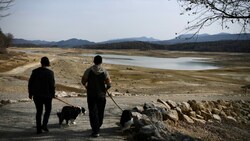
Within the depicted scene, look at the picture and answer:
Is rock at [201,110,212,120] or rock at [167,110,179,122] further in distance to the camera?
rock at [201,110,212,120]

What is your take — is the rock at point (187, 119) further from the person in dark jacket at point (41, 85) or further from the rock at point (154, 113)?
the person in dark jacket at point (41, 85)

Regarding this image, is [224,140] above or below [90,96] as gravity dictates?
below

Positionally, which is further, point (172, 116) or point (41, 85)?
point (172, 116)

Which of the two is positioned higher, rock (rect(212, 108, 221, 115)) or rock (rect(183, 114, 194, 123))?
rock (rect(183, 114, 194, 123))

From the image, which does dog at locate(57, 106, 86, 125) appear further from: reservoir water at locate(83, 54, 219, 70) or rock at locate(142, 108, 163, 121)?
reservoir water at locate(83, 54, 219, 70)

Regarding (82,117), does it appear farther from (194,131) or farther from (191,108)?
(191,108)

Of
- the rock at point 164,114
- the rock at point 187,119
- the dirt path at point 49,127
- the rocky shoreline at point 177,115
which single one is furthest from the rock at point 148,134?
the rock at point 187,119

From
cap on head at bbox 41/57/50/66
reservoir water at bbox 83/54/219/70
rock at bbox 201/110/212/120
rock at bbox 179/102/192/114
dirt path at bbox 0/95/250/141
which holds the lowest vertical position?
reservoir water at bbox 83/54/219/70

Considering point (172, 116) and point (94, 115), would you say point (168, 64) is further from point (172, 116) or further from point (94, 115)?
point (94, 115)

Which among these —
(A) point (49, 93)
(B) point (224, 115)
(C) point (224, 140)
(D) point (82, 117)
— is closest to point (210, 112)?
(B) point (224, 115)

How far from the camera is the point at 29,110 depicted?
15.0 meters

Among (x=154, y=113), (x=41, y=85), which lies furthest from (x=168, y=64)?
(x=41, y=85)

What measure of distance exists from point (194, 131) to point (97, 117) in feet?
18.1

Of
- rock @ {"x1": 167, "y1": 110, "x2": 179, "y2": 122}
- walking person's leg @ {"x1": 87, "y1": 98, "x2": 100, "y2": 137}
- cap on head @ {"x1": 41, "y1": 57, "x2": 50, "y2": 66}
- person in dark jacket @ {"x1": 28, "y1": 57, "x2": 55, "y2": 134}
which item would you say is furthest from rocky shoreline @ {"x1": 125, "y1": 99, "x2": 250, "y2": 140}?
cap on head @ {"x1": 41, "y1": 57, "x2": 50, "y2": 66}
